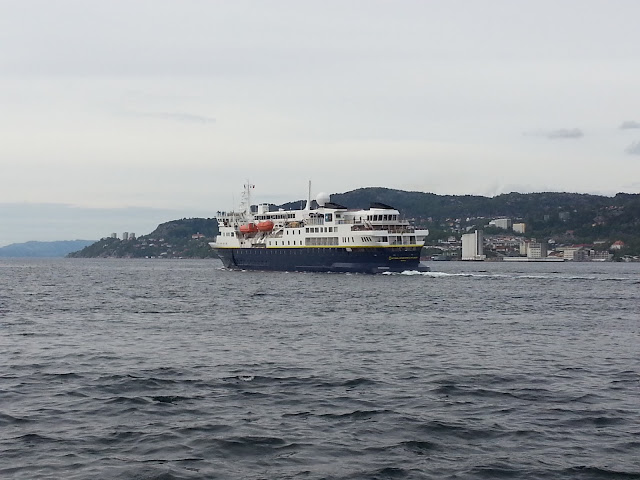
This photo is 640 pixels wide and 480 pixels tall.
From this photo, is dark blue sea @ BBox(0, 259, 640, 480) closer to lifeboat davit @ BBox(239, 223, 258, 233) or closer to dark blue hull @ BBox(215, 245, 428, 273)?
dark blue hull @ BBox(215, 245, 428, 273)

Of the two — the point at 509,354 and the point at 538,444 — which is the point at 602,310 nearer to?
the point at 509,354

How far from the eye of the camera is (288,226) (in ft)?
344

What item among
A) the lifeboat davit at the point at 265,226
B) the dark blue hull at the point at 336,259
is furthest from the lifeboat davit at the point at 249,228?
the dark blue hull at the point at 336,259

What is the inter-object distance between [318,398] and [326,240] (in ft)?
254

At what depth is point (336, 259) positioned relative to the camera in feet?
314

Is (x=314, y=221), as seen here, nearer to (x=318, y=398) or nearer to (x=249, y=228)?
(x=249, y=228)

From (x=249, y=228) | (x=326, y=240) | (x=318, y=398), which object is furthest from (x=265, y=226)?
(x=318, y=398)

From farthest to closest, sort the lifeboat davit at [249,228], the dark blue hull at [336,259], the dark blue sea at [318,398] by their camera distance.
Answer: the lifeboat davit at [249,228]
the dark blue hull at [336,259]
the dark blue sea at [318,398]

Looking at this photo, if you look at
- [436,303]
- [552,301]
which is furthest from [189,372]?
[552,301]

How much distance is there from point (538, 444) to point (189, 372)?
472 inches

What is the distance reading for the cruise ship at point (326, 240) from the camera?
9244 cm

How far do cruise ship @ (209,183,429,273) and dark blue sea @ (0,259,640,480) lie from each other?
5090cm

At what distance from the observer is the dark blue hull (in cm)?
9219

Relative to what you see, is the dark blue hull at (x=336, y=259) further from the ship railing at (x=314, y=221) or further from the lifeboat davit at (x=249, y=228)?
the ship railing at (x=314, y=221)
